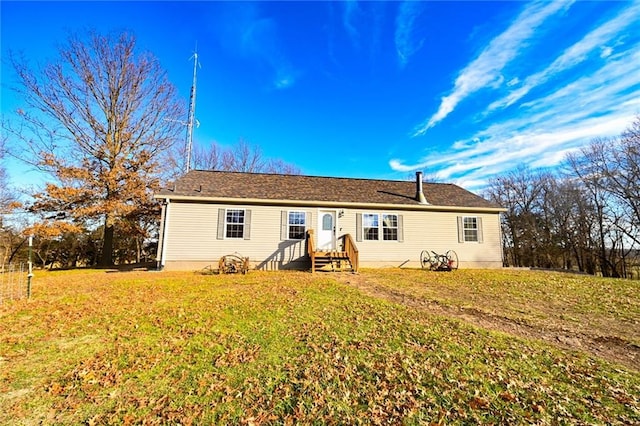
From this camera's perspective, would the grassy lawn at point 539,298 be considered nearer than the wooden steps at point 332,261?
Yes

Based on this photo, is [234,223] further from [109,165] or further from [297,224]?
[109,165]

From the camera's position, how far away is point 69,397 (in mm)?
2760

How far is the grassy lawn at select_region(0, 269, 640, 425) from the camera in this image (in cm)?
255

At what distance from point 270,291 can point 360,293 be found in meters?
2.41

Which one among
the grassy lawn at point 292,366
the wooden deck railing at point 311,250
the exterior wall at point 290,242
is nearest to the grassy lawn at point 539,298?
the grassy lawn at point 292,366

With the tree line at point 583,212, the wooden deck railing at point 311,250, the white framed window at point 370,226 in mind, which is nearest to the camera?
the wooden deck railing at point 311,250

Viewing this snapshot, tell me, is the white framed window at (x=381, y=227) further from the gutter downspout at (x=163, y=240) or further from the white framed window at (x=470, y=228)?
the gutter downspout at (x=163, y=240)

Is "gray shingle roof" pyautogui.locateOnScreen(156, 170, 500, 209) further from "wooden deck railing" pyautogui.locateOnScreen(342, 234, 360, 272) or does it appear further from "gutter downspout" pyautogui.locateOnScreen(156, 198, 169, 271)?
"wooden deck railing" pyautogui.locateOnScreen(342, 234, 360, 272)

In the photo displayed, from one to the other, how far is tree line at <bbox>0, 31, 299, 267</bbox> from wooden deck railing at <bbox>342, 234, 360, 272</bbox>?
10349 mm

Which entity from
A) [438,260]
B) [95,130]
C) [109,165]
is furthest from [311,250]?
[95,130]

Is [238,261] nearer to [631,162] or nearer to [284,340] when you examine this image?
[284,340]

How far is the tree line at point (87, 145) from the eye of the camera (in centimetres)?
1307

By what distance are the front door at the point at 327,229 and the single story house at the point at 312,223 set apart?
0.05m

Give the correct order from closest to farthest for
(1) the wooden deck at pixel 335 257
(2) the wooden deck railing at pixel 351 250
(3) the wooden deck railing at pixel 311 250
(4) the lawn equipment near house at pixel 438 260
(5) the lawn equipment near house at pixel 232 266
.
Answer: (5) the lawn equipment near house at pixel 232 266 < (3) the wooden deck railing at pixel 311 250 < (2) the wooden deck railing at pixel 351 250 < (1) the wooden deck at pixel 335 257 < (4) the lawn equipment near house at pixel 438 260
